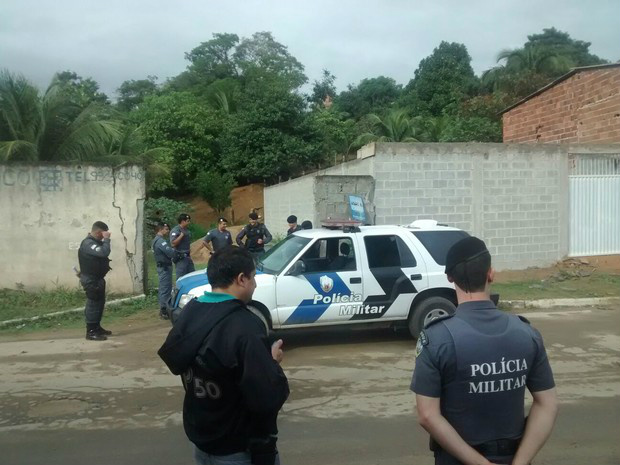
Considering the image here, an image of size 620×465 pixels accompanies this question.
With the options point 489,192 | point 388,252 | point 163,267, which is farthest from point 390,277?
point 489,192

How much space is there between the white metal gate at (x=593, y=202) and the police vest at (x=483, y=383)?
14545 millimetres

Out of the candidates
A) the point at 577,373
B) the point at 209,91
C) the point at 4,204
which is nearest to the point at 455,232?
the point at 577,373

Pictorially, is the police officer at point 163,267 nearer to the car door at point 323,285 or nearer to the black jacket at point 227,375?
the car door at point 323,285

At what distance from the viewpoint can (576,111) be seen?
19.7 m

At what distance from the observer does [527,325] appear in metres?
2.58

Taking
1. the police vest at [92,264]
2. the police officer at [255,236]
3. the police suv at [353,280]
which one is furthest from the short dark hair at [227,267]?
the police officer at [255,236]

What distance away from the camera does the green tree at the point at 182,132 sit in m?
33.7

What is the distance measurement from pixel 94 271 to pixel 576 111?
51.9ft

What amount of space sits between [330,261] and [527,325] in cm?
648

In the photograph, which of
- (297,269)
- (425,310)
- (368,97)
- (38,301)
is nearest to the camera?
(297,269)

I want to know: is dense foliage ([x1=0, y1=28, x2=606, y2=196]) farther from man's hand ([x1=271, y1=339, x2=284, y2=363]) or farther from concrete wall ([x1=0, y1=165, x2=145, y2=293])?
man's hand ([x1=271, y1=339, x2=284, y2=363])

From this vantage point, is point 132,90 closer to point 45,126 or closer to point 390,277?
point 45,126

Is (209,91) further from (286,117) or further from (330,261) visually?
(330,261)

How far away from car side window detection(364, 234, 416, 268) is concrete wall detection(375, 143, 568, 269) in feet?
17.0
